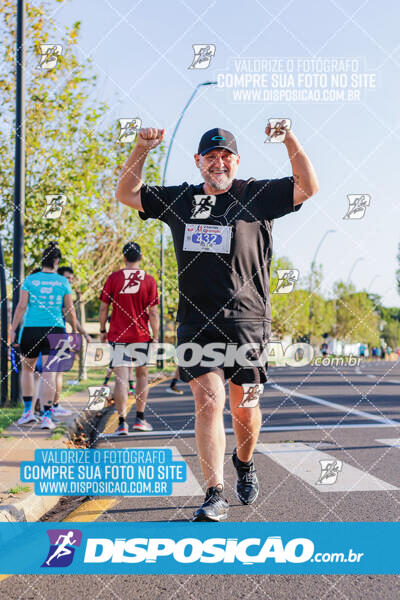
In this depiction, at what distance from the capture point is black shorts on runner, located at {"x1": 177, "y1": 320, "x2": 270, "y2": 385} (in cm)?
364

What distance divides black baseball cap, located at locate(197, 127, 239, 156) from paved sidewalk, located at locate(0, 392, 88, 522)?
7.34ft

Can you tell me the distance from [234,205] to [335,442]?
3851 mm

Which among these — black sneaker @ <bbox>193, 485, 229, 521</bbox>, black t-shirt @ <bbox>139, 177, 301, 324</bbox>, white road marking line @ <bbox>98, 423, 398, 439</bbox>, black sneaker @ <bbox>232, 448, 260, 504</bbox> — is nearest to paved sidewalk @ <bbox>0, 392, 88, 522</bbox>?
white road marking line @ <bbox>98, 423, 398, 439</bbox>

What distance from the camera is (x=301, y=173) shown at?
3582 mm

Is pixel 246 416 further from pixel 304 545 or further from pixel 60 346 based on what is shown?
pixel 60 346

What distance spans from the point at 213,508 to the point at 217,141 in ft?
6.00

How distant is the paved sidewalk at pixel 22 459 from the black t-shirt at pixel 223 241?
1464mm

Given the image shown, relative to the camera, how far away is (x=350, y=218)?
459 cm

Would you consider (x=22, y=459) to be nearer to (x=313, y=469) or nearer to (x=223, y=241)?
(x=313, y=469)

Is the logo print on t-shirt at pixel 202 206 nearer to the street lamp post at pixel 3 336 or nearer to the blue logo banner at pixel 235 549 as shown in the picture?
the blue logo banner at pixel 235 549

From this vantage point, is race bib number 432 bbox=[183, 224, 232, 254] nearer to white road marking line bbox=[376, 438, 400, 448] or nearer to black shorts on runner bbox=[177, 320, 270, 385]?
black shorts on runner bbox=[177, 320, 270, 385]

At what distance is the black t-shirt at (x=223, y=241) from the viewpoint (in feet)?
11.9

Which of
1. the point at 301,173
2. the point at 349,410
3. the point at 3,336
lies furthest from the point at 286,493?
the point at 3,336

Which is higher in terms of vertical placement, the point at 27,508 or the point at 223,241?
the point at 223,241
